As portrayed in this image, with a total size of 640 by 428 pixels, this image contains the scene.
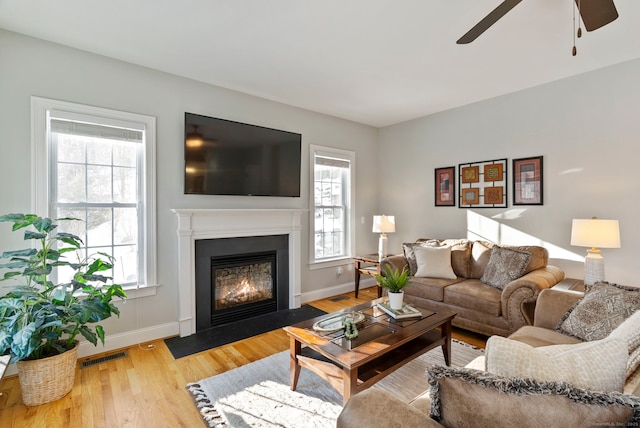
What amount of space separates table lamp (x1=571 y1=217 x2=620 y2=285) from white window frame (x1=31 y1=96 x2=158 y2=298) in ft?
13.2

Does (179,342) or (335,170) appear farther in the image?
(335,170)

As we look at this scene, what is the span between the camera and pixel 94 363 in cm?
254

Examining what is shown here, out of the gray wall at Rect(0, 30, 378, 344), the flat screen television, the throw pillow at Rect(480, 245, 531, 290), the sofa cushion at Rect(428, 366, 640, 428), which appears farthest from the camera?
the flat screen television

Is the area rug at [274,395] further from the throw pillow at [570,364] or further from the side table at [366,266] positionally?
the side table at [366,266]

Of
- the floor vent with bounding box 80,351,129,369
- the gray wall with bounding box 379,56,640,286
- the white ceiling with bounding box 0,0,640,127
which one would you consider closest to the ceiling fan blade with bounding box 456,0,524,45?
the white ceiling with bounding box 0,0,640,127

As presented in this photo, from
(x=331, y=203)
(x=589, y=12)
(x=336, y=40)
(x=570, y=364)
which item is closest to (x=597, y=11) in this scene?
(x=589, y=12)

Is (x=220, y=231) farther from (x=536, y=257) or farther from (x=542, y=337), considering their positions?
(x=536, y=257)

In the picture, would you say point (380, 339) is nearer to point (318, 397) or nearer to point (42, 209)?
point (318, 397)

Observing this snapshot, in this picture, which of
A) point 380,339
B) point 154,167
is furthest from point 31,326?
point 380,339

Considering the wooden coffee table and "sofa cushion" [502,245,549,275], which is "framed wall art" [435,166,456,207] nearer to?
"sofa cushion" [502,245,549,275]

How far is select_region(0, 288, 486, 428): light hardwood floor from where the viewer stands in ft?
6.14

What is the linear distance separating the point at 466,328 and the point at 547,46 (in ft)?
8.90

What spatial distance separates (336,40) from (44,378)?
10.7ft

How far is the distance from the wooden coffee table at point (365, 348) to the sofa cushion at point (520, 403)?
87cm
